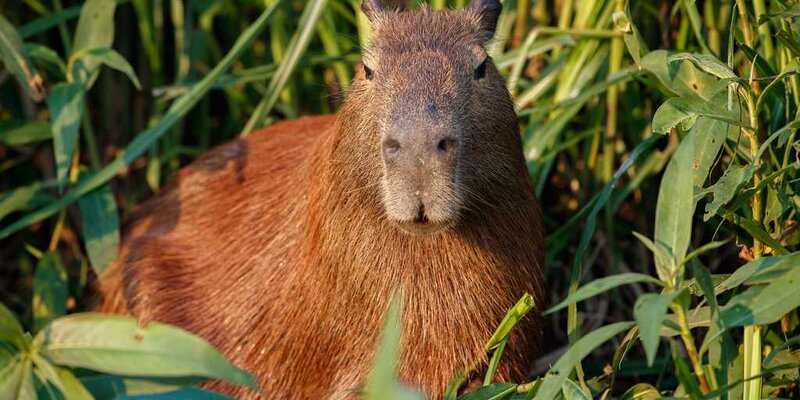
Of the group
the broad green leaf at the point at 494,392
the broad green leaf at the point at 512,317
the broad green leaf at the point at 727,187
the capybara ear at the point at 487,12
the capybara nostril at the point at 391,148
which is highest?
the capybara ear at the point at 487,12

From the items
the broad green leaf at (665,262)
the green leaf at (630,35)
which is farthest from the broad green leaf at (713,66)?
the broad green leaf at (665,262)

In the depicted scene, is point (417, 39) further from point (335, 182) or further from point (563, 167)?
point (563, 167)

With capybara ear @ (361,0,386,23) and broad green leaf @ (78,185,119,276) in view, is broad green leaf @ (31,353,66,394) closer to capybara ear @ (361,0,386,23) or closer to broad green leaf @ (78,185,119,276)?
capybara ear @ (361,0,386,23)

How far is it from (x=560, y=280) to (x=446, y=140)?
230 centimetres

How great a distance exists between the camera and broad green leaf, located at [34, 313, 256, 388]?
2.50 metres

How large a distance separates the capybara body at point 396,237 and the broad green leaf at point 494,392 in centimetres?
21

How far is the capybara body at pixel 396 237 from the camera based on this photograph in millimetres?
3152

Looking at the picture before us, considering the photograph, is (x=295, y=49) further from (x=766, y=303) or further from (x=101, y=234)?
(x=766, y=303)

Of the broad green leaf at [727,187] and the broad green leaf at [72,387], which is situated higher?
the broad green leaf at [727,187]

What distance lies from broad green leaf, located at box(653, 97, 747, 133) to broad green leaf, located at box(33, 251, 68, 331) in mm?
2531

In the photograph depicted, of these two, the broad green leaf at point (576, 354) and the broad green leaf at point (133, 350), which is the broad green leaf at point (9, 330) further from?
the broad green leaf at point (576, 354)

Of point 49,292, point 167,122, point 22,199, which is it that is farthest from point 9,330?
point 22,199

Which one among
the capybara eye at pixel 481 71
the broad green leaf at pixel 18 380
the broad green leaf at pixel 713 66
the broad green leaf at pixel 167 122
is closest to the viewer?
the broad green leaf at pixel 18 380

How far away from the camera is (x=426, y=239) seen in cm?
354
